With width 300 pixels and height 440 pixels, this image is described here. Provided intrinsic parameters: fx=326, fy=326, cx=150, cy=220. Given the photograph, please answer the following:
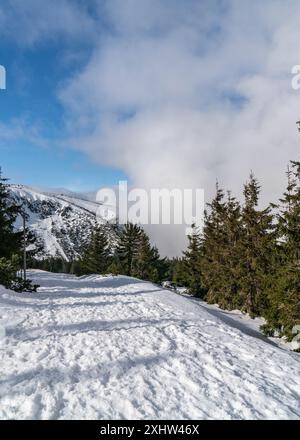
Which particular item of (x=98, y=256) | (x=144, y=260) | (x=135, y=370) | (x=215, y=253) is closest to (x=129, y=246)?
(x=144, y=260)

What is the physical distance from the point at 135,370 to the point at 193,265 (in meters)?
39.1

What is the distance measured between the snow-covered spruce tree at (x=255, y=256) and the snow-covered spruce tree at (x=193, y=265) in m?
17.5

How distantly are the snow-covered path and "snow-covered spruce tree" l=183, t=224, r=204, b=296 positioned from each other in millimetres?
32360

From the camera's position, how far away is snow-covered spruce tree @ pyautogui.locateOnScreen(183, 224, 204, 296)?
4631 cm

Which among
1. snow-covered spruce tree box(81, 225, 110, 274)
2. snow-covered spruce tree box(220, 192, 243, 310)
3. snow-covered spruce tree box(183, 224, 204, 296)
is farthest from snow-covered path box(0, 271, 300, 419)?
snow-covered spruce tree box(81, 225, 110, 274)

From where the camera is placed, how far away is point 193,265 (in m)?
46.5

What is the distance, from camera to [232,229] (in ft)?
108

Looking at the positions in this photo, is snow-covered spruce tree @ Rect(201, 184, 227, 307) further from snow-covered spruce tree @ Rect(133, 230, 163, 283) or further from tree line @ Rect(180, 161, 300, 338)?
snow-covered spruce tree @ Rect(133, 230, 163, 283)

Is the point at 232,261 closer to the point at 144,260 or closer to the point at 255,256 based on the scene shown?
the point at 255,256

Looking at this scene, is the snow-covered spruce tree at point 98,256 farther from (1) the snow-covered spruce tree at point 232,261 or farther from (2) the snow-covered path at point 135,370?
(2) the snow-covered path at point 135,370

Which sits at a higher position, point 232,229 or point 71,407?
point 232,229
